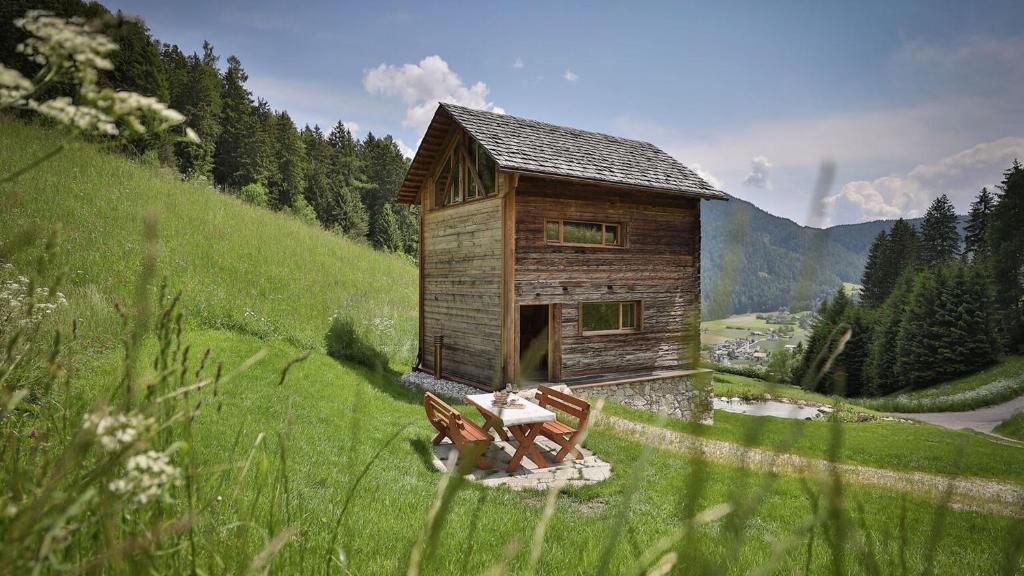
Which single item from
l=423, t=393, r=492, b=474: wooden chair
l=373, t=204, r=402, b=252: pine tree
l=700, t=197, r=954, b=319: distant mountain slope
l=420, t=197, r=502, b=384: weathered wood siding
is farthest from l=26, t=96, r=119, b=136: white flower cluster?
l=373, t=204, r=402, b=252: pine tree

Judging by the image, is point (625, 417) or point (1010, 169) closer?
point (625, 417)

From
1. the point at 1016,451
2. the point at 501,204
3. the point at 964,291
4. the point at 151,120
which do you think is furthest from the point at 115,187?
the point at 964,291

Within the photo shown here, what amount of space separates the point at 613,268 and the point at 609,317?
1261 millimetres

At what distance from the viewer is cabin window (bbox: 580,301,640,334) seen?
1268 cm

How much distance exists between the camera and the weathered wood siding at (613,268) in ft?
38.9

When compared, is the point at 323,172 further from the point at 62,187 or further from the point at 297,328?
the point at 297,328

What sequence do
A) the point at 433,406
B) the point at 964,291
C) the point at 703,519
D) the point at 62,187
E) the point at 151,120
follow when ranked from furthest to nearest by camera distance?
1. the point at 964,291
2. the point at 62,187
3. the point at 433,406
4. the point at 151,120
5. the point at 703,519

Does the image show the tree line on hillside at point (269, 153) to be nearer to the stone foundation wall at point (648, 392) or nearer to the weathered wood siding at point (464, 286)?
the weathered wood siding at point (464, 286)

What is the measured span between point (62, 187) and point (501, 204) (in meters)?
13.5

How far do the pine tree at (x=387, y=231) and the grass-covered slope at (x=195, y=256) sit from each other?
21.0m

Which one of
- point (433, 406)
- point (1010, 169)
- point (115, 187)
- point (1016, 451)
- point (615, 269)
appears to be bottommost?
point (1016, 451)

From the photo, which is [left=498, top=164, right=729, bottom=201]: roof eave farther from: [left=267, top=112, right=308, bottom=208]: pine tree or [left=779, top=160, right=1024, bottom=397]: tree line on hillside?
[left=267, top=112, right=308, bottom=208]: pine tree

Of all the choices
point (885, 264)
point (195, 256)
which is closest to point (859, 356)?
point (885, 264)

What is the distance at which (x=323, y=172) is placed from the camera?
144 ft
